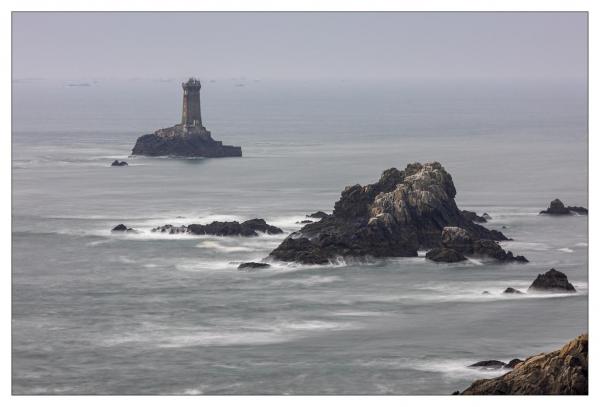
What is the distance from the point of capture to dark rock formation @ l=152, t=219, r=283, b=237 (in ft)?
456

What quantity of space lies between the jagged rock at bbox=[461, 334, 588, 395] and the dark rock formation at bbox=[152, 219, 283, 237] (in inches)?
2429

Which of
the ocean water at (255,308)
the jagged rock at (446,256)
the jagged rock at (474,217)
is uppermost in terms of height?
the jagged rock at (474,217)

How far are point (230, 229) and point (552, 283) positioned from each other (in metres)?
32.7

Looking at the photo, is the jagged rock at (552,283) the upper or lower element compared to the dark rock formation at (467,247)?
lower

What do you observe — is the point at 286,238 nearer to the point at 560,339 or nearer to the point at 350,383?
the point at 560,339

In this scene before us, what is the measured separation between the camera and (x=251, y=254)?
13025 centimetres

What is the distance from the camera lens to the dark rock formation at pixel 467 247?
126 metres

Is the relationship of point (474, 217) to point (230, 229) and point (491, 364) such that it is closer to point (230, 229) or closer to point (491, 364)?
point (230, 229)

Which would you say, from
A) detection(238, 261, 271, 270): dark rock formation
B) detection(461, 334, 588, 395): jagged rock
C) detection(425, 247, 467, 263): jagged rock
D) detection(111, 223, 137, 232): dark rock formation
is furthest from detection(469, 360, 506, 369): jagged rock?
detection(111, 223, 137, 232): dark rock formation

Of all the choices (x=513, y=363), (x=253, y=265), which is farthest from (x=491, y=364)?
(x=253, y=265)

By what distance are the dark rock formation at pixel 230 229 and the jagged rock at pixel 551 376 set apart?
2429 inches

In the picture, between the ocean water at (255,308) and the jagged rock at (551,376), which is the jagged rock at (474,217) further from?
the jagged rock at (551,376)

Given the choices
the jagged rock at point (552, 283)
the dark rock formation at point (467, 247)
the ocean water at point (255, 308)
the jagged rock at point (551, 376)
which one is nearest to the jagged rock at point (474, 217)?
the ocean water at point (255, 308)
